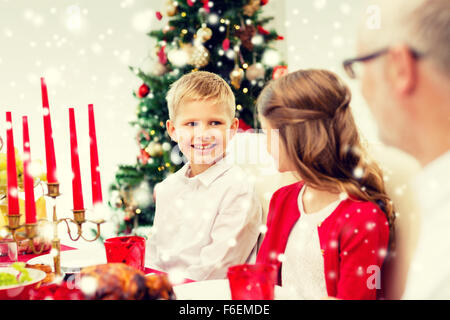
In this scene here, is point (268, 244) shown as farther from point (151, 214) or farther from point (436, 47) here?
point (151, 214)

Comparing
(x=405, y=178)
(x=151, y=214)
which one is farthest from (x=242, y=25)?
(x=405, y=178)

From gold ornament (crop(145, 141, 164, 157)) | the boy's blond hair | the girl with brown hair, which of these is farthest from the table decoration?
gold ornament (crop(145, 141, 164, 157))

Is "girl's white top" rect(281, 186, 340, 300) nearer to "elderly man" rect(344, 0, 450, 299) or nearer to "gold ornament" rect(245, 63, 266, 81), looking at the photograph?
"elderly man" rect(344, 0, 450, 299)

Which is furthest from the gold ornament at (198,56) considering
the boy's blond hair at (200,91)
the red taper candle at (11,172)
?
the red taper candle at (11,172)

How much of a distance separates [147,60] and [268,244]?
→ 2.08 meters

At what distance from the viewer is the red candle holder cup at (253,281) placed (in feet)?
1.85

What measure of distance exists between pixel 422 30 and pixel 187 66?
1.77 m

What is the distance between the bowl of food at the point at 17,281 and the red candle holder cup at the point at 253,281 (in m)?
0.32

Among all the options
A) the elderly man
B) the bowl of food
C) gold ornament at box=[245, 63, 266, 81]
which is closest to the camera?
the elderly man

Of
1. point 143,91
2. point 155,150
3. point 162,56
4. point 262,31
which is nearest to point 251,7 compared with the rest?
point 262,31

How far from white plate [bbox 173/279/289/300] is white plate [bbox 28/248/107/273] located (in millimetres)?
250

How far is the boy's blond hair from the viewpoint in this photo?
1215 mm

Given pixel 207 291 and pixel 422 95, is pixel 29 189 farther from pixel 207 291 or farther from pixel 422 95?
pixel 422 95

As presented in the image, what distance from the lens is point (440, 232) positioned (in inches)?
21.4
